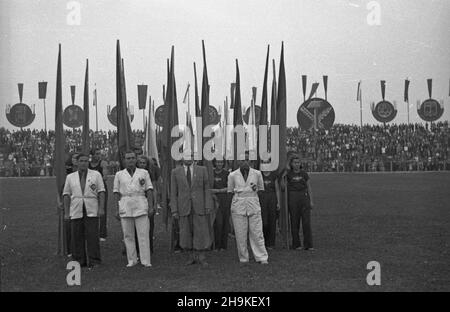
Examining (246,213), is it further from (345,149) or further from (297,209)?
(345,149)

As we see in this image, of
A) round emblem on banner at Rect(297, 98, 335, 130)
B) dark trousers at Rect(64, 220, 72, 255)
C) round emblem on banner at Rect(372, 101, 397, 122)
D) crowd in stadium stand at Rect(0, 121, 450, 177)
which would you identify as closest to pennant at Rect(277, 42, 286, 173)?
dark trousers at Rect(64, 220, 72, 255)

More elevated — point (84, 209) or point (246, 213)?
point (84, 209)

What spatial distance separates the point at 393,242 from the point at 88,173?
5527 millimetres

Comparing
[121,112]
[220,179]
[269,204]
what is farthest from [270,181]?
[121,112]

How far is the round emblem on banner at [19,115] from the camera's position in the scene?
76.3 ft

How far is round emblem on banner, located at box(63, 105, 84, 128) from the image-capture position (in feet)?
72.6

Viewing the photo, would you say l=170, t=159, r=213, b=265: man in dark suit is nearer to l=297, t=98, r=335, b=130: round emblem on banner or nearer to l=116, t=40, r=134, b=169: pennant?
l=116, t=40, r=134, b=169: pennant

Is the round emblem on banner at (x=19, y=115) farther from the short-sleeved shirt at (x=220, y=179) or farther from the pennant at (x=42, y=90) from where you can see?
the pennant at (x=42, y=90)

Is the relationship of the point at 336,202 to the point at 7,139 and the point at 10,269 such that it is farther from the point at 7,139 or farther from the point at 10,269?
the point at 7,139

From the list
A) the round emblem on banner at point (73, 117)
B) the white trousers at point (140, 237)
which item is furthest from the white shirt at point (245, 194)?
the round emblem on banner at point (73, 117)

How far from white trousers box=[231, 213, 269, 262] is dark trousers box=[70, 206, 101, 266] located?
2111 mm

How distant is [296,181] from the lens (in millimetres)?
11539

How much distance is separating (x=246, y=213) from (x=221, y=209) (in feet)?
6.01

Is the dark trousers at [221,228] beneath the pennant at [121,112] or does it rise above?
beneath
